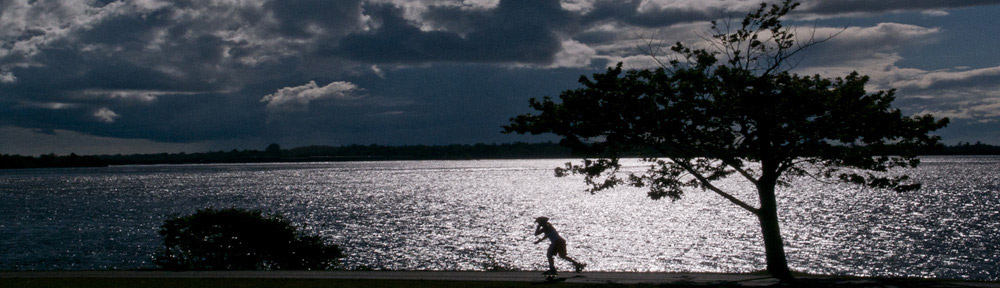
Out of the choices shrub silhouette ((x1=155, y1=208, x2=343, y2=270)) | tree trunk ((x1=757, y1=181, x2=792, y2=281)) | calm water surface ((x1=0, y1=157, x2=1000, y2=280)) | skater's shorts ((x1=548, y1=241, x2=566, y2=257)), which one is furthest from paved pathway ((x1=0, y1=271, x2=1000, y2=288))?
calm water surface ((x1=0, y1=157, x2=1000, y2=280))

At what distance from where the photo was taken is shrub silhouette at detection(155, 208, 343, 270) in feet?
82.5

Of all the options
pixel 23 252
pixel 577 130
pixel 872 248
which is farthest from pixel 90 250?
pixel 872 248

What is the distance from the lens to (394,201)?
350 feet

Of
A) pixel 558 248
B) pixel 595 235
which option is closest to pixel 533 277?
pixel 558 248

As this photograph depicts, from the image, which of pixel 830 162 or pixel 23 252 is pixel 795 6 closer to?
pixel 830 162

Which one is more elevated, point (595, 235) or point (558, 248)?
point (558, 248)

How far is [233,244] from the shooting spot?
25.6 metres

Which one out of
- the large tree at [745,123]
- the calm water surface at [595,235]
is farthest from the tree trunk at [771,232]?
the calm water surface at [595,235]

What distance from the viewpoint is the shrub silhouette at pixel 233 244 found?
25.1 m

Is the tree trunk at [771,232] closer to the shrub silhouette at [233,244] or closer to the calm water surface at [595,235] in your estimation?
the calm water surface at [595,235]

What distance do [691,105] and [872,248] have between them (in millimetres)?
35028

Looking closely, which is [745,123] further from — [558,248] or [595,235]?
[595,235]

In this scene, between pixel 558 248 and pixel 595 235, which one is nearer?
pixel 558 248

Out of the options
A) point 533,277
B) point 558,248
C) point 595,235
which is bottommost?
point 595,235
